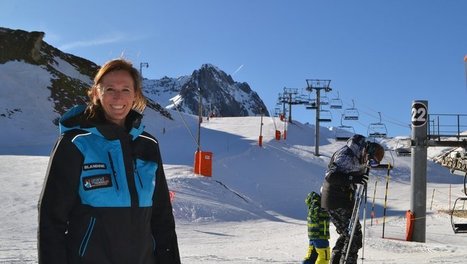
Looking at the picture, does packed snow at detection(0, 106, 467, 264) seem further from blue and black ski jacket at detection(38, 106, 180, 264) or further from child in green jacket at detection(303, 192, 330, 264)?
blue and black ski jacket at detection(38, 106, 180, 264)

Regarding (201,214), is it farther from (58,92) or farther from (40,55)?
(40,55)

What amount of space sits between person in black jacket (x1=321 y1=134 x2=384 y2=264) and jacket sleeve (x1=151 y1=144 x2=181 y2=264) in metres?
3.30

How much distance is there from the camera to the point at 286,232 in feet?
43.7

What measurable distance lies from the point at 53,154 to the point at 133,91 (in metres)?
0.58

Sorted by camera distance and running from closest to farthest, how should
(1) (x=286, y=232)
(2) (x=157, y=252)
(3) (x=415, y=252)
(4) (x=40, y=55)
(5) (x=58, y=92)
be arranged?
(2) (x=157, y=252) < (3) (x=415, y=252) < (1) (x=286, y=232) < (5) (x=58, y=92) < (4) (x=40, y=55)

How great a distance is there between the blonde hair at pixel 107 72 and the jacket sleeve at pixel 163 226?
1.11ft

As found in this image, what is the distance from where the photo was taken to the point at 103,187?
231cm

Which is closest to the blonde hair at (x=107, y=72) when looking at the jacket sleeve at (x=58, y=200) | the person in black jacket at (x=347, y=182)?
the jacket sleeve at (x=58, y=200)

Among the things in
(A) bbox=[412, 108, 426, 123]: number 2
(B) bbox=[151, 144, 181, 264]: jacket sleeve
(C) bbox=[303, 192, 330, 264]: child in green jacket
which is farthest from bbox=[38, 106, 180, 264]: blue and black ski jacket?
(A) bbox=[412, 108, 426, 123]: number 2

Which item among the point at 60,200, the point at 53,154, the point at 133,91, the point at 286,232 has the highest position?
the point at 133,91

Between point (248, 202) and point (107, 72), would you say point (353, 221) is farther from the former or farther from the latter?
point (248, 202)

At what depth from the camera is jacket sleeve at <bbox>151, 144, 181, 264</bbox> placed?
2.64 metres

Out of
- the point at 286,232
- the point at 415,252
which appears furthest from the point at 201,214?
the point at 415,252

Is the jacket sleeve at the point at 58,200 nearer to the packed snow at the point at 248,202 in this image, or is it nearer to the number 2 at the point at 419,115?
the packed snow at the point at 248,202
